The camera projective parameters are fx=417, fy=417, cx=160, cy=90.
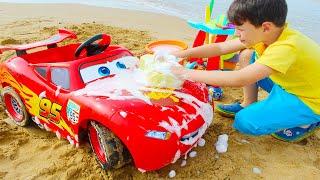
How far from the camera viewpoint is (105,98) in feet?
8.43

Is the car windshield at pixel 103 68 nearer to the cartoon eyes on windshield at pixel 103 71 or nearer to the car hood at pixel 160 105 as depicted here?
the cartoon eyes on windshield at pixel 103 71

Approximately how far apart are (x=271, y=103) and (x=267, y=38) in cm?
52

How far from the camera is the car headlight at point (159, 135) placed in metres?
2.37

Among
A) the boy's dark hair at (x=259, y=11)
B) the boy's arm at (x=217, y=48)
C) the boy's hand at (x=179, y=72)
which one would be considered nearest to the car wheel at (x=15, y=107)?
the boy's hand at (x=179, y=72)

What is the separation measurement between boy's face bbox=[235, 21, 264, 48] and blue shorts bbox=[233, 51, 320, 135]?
463mm

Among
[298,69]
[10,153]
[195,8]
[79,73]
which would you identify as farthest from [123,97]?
[195,8]

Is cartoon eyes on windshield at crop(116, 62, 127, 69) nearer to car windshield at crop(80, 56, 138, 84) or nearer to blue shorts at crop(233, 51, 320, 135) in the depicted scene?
car windshield at crop(80, 56, 138, 84)

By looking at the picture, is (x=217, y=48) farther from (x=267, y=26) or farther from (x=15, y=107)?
(x=15, y=107)

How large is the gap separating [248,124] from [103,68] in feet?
3.66

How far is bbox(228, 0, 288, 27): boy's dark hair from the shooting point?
244cm

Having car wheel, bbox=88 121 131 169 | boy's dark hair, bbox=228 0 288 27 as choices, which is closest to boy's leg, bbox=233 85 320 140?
boy's dark hair, bbox=228 0 288 27

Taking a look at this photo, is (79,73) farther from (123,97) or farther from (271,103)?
(271,103)

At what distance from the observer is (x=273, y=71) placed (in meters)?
2.52

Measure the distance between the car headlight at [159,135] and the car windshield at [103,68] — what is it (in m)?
0.68
